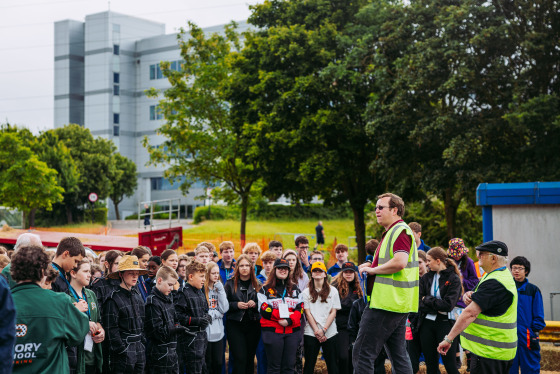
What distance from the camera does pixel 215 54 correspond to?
3531 cm

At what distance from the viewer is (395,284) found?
5.55m

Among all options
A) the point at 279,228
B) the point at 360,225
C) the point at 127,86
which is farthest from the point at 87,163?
the point at 360,225

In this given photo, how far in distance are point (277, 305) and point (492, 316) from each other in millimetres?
3481

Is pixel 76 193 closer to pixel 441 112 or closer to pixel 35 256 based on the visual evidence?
pixel 441 112

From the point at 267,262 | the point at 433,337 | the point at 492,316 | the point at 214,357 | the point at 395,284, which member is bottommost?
the point at 214,357

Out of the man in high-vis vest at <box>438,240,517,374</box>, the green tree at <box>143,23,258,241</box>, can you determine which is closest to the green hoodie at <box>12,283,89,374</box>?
the man in high-vis vest at <box>438,240,517,374</box>

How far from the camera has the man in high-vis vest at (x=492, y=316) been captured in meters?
5.65

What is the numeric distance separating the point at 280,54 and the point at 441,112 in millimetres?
8687

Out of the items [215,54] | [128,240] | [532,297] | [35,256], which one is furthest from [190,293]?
[215,54]

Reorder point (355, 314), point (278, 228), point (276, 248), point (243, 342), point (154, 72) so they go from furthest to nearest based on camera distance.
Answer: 1. point (154, 72)
2. point (278, 228)
3. point (276, 248)
4. point (243, 342)
5. point (355, 314)

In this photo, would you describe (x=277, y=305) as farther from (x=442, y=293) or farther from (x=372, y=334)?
(x=372, y=334)

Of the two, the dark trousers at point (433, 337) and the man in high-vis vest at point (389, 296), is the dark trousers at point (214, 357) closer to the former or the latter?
the dark trousers at point (433, 337)

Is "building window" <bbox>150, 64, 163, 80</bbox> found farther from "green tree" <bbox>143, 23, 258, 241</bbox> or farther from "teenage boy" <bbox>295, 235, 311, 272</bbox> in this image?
"teenage boy" <bbox>295, 235, 311, 272</bbox>

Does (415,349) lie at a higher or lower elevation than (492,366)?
lower
